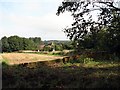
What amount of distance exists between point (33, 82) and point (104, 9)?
5037 millimetres

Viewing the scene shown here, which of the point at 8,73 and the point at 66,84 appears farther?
the point at 8,73

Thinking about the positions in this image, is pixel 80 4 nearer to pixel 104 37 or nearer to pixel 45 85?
pixel 104 37

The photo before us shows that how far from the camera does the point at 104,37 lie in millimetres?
14953

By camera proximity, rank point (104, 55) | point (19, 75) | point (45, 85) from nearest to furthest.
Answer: point (45, 85), point (19, 75), point (104, 55)

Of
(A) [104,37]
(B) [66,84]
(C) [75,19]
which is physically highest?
(C) [75,19]

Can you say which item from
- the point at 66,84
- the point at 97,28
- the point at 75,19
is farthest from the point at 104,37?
the point at 66,84

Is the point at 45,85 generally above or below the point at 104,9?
below

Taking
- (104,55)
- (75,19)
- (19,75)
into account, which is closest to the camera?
(75,19)

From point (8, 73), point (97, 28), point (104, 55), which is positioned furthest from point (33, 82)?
point (104, 55)

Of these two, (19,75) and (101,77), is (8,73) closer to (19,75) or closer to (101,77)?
(19,75)

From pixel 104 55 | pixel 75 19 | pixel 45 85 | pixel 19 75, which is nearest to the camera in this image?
pixel 45 85

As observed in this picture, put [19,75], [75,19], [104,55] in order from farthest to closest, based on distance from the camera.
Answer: [104,55] < [19,75] < [75,19]

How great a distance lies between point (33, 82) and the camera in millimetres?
15562

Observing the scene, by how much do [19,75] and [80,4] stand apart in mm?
5507
